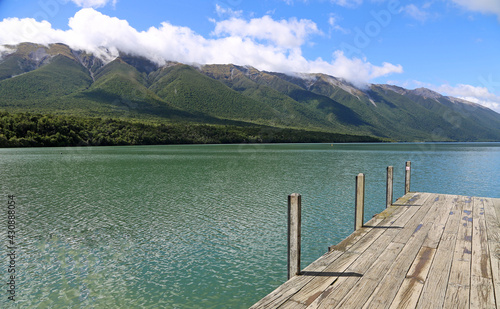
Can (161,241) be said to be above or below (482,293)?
below

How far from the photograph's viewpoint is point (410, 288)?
17.1ft

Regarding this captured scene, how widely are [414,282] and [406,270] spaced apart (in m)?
0.51

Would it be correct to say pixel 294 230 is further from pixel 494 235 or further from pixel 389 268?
pixel 494 235

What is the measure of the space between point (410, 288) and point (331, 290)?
1332 mm

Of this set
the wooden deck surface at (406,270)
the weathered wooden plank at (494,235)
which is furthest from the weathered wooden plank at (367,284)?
the weathered wooden plank at (494,235)

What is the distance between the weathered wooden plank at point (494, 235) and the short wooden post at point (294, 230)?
3.22 metres

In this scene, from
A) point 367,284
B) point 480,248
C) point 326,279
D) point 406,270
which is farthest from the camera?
point 480,248

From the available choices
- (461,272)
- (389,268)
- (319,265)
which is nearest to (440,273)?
(461,272)

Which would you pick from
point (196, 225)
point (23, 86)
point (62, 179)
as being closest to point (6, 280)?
point (196, 225)

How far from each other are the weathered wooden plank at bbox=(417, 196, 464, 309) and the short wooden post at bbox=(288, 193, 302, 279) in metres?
2.21

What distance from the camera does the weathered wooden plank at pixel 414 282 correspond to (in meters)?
4.74

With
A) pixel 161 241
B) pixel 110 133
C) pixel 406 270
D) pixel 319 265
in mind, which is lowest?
pixel 161 241

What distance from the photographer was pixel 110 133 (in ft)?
425

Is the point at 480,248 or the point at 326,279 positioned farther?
the point at 480,248
